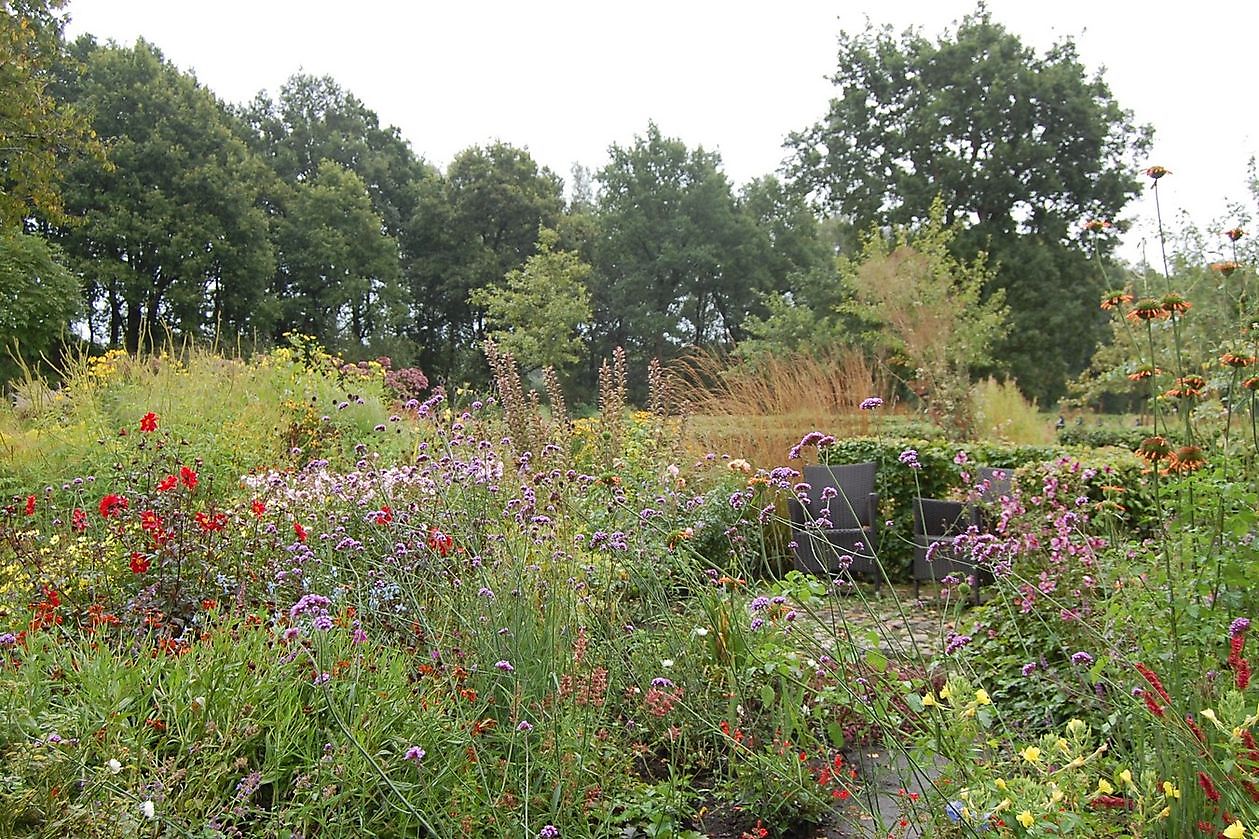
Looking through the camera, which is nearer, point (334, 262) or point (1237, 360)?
point (1237, 360)

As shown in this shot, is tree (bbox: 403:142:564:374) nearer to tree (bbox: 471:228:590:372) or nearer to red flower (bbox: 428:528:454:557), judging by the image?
tree (bbox: 471:228:590:372)

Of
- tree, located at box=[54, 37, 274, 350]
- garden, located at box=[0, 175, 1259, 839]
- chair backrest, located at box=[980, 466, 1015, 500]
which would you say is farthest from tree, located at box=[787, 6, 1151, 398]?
garden, located at box=[0, 175, 1259, 839]

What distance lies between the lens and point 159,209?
20.3 m

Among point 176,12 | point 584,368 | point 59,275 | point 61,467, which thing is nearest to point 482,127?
point 584,368

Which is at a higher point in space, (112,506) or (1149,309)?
(1149,309)

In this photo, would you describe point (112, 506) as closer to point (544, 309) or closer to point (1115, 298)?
point (1115, 298)

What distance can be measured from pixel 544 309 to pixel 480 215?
655 cm

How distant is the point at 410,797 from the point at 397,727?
A: 0.74ft

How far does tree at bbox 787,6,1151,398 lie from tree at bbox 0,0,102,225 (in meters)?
17.5

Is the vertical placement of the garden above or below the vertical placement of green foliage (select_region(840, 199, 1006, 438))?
below

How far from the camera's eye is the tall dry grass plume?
6.62 metres

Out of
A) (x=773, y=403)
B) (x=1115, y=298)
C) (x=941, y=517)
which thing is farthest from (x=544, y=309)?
(x=1115, y=298)

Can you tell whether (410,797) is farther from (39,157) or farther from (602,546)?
(39,157)

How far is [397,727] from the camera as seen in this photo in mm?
2016
